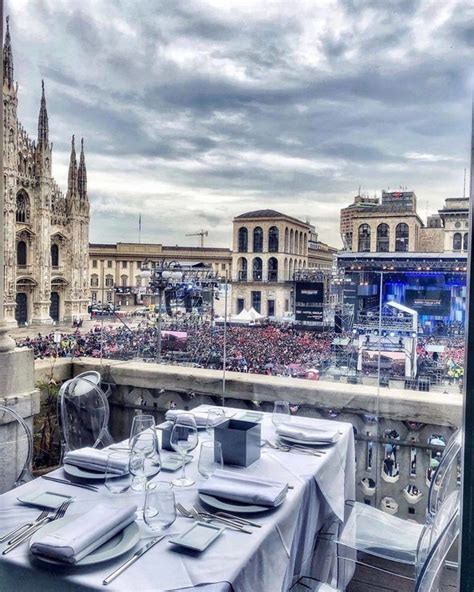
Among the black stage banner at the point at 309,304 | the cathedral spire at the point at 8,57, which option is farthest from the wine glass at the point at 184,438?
the cathedral spire at the point at 8,57

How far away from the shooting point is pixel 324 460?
1518 mm

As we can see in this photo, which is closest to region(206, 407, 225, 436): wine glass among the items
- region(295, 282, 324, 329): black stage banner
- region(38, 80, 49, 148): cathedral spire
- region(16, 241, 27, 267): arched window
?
region(295, 282, 324, 329): black stage banner

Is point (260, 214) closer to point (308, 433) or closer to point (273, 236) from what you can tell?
point (273, 236)

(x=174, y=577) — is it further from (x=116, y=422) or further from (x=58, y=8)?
(x=58, y=8)

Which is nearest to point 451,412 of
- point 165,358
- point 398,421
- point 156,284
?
point 398,421

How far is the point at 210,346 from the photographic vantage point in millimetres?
2670

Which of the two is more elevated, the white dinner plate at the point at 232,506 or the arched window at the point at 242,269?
the arched window at the point at 242,269

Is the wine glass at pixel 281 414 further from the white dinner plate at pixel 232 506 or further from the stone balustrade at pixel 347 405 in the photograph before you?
the white dinner plate at pixel 232 506

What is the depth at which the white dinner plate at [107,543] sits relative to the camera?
900 mm

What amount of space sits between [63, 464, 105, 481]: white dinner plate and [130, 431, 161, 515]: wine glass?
12cm

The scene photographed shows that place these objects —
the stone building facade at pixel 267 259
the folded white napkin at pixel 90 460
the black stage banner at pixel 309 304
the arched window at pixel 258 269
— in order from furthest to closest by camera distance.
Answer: the arched window at pixel 258 269, the stone building facade at pixel 267 259, the black stage banner at pixel 309 304, the folded white napkin at pixel 90 460

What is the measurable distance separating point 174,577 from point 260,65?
8.12 feet

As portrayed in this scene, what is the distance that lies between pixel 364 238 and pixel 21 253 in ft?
7.37

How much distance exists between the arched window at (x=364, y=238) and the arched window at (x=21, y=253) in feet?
7.06
